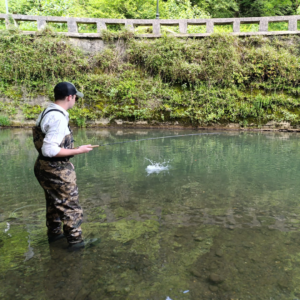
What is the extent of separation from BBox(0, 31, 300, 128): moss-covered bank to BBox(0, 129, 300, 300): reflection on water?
313 inches

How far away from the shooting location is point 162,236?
125 inches

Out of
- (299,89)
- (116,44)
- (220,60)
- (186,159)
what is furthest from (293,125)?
(116,44)

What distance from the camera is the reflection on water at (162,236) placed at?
2311mm

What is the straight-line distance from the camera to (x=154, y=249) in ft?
9.48

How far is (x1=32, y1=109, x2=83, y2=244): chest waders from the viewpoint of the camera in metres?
2.77

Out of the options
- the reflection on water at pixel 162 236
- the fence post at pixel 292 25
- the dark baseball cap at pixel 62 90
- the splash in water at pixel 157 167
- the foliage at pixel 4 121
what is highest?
the fence post at pixel 292 25

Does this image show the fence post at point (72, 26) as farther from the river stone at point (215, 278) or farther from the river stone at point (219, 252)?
the river stone at point (215, 278)

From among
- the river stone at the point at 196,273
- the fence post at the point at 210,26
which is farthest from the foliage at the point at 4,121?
the river stone at the point at 196,273

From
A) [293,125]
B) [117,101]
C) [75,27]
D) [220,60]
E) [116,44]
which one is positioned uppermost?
[75,27]

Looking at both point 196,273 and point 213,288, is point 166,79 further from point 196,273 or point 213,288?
point 213,288

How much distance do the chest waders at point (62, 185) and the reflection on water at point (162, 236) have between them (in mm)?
293

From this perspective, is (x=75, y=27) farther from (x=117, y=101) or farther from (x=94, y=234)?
(x=94, y=234)

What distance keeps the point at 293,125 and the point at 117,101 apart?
8979mm

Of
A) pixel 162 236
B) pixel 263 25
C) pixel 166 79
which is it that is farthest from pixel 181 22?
pixel 162 236
